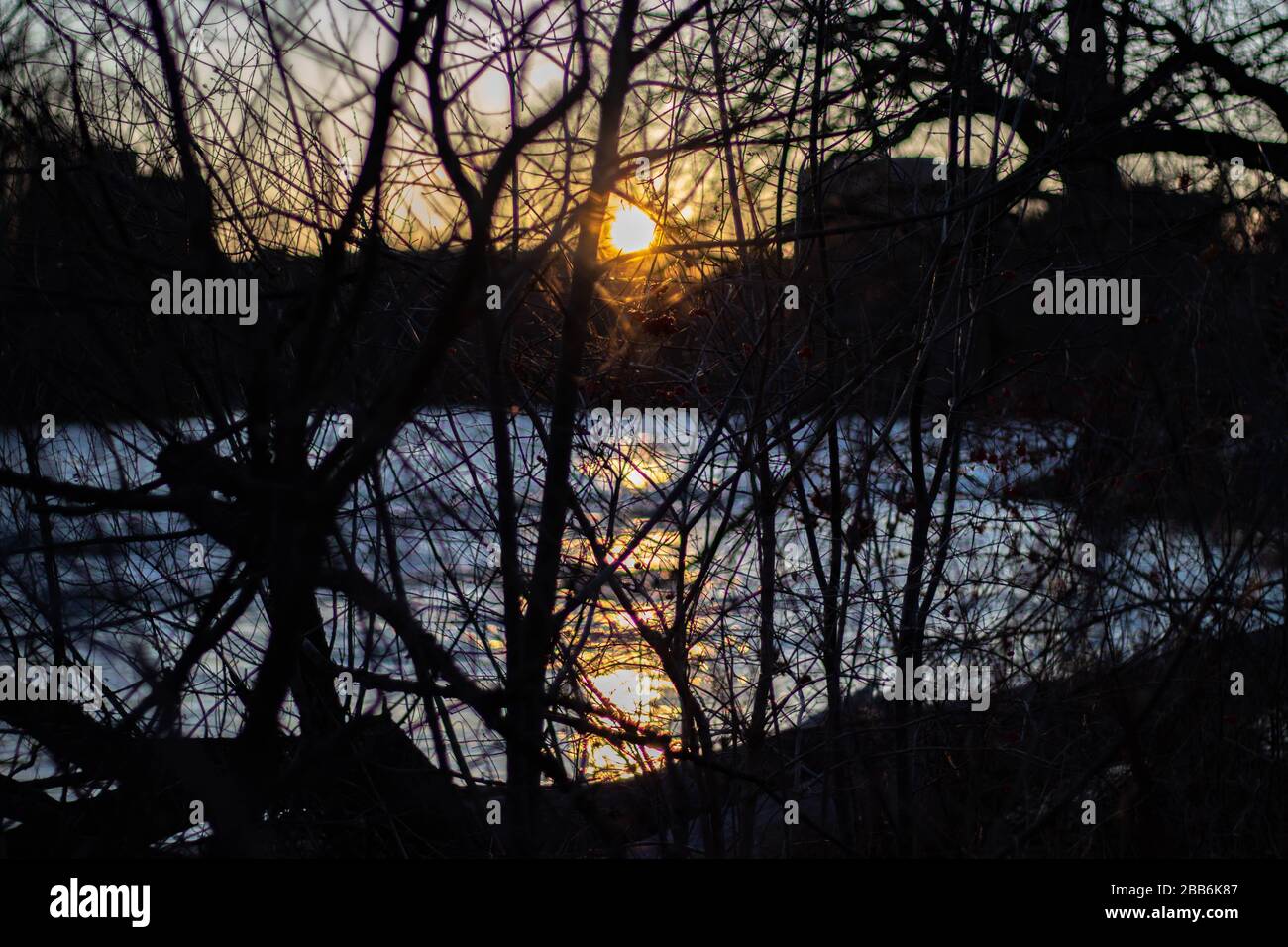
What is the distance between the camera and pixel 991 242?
11.9ft

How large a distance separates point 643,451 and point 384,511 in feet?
3.08

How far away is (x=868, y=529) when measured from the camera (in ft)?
11.1

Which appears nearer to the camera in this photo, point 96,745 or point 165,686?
point 165,686

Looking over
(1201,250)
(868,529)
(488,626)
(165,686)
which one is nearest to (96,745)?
(165,686)

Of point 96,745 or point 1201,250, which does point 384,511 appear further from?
point 1201,250

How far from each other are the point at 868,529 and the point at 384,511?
1631mm

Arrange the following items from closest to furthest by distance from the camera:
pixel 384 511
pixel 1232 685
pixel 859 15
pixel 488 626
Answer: pixel 384 511 < pixel 488 626 < pixel 859 15 < pixel 1232 685
